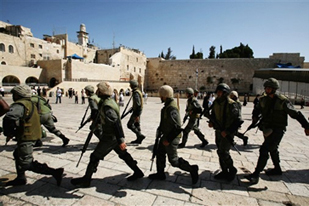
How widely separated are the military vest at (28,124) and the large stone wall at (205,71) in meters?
29.8

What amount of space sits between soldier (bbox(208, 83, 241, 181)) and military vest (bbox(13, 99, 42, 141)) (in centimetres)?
280

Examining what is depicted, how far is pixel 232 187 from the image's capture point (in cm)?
278

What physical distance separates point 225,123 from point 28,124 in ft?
9.66

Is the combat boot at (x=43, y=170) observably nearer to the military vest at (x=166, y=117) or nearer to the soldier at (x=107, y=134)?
the soldier at (x=107, y=134)

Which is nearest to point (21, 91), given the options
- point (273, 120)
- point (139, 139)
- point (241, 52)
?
point (139, 139)

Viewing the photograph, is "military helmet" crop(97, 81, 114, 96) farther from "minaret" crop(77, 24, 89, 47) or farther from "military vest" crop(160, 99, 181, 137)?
"minaret" crop(77, 24, 89, 47)

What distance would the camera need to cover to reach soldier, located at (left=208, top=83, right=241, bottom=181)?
2754 millimetres

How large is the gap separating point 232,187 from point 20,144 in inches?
127

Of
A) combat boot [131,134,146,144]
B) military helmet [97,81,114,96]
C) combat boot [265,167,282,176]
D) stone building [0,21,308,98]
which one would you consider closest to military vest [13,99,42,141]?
military helmet [97,81,114,96]

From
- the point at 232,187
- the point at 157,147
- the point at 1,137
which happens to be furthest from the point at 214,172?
the point at 1,137

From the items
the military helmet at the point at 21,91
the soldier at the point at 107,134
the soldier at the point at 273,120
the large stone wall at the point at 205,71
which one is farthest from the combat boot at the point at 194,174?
the large stone wall at the point at 205,71

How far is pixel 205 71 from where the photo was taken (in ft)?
115

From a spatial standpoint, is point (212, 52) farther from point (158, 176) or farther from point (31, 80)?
point (158, 176)

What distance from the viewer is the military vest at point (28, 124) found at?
2.47 meters
